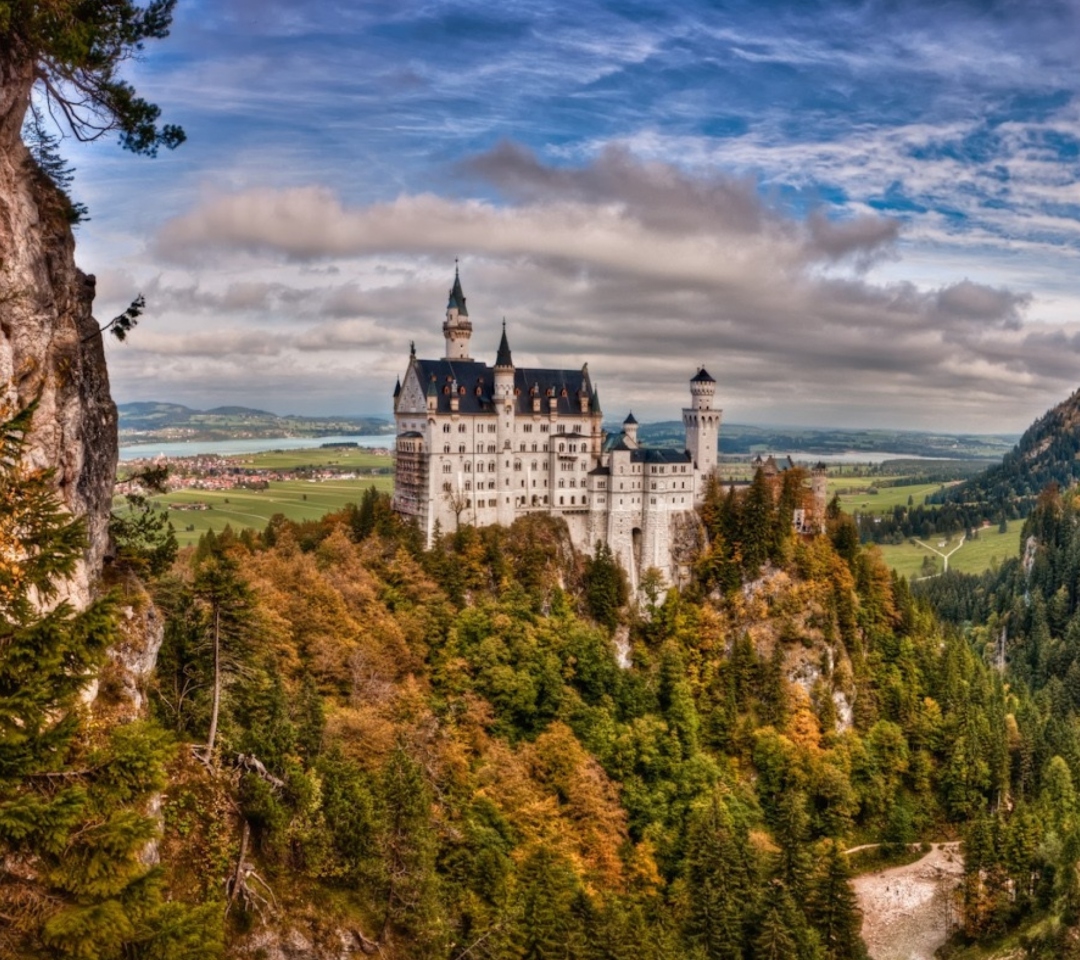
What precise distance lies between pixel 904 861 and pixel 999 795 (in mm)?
14347

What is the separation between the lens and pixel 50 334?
76.6 feet

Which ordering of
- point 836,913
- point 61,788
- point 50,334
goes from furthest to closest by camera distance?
point 836,913 → point 50,334 → point 61,788

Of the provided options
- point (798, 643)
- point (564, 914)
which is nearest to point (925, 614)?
point (798, 643)

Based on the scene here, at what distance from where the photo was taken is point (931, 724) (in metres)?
91.9

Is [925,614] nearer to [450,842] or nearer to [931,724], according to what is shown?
[931,724]

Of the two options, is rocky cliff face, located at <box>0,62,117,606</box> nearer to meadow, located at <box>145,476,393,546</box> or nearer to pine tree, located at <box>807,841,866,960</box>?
pine tree, located at <box>807,841,866,960</box>

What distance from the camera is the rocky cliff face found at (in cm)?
2188

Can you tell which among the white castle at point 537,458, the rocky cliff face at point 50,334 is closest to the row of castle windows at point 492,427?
the white castle at point 537,458

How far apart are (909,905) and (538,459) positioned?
50004 mm

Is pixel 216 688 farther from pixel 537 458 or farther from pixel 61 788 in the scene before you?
pixel 537 458

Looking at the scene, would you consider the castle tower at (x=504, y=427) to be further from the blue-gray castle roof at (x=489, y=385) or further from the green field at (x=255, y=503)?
the green field at (x=255, y=503)

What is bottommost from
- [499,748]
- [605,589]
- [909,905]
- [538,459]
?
[909,905]

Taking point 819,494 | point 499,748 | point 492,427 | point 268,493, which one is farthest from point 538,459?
point 268,493

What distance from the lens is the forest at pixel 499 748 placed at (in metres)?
15.7
